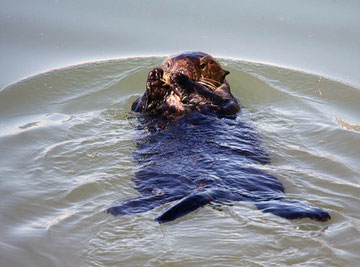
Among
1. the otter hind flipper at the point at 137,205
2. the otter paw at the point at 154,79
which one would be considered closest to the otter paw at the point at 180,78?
the otter paw at the point at 154,79

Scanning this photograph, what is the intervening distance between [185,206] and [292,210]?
0.74 meters

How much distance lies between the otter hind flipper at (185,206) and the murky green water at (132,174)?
5.9 inches

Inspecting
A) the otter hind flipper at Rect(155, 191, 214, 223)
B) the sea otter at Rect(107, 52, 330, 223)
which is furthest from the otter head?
the otter hind flipper at Rect(155, 191, 214, 223)

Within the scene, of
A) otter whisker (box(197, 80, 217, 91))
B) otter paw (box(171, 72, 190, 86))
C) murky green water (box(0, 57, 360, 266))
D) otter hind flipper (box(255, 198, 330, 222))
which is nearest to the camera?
murky green water (box(0, 57, 360, 266))

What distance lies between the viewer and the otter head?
5.04 metres

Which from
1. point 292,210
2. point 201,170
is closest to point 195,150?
point 201,170

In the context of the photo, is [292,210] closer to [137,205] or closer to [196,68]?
[137,205]

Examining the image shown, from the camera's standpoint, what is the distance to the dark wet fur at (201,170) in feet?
10.5

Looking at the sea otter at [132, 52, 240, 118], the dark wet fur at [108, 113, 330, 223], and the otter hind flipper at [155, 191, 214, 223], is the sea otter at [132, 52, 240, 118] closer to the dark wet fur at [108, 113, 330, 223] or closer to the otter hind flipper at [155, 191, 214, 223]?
the dark wet fur at [108, 113, 330, 223]

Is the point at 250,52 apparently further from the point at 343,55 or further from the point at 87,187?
the point at 87,187

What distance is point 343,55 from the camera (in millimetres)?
7164

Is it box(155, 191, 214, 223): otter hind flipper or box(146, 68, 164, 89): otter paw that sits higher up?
box(146, 68, 164, 89): otter paw

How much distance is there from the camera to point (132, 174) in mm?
3877

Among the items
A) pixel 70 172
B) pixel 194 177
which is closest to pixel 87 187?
pixel 70 172
